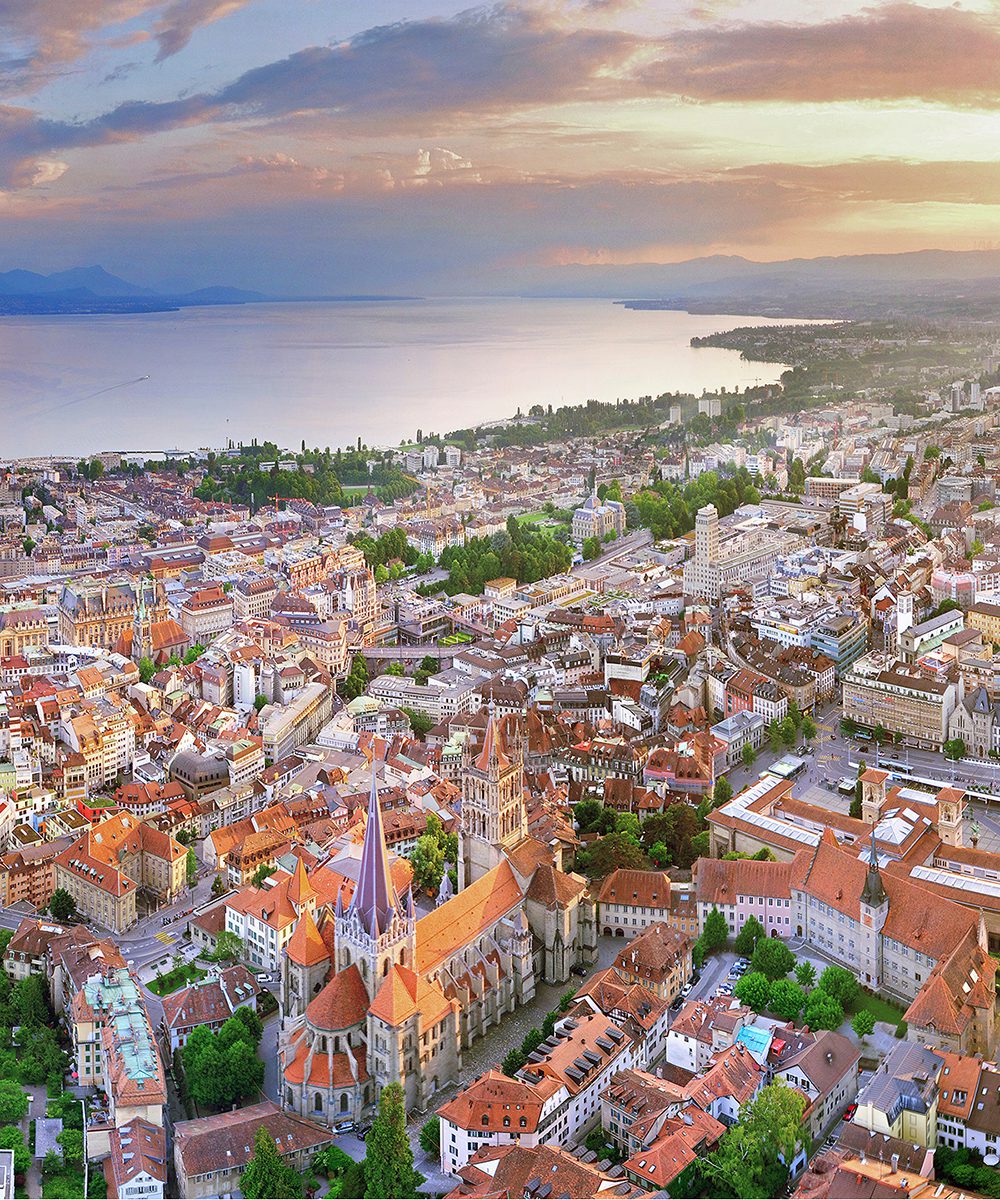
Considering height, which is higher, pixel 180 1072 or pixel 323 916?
pixel 323 916

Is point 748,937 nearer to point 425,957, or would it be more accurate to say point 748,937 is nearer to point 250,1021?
point 425,957

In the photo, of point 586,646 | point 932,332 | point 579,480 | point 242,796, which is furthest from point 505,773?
point 932,332

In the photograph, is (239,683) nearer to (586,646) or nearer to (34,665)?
(34,665)

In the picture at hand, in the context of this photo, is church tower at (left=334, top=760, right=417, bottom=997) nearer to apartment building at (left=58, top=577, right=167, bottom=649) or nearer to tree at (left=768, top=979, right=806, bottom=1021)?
tree at (left=768, top=979, right=806, bottom=1021)

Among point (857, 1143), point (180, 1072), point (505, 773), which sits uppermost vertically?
point (505, 773)

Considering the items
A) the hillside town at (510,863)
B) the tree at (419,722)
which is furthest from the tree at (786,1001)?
the tree at (419,722)

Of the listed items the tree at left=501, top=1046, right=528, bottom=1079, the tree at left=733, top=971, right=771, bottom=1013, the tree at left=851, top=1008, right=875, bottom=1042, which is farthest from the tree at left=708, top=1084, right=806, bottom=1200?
the tree at left=501, top=1046, right=528, bottom=1079

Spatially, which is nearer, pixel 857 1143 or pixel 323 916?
pixel 857 1143

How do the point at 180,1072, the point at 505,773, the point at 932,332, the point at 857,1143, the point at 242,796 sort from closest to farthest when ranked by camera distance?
the point at 857,1143 → the point at 180,1072 → the point at 505,773 → the point at 242,796 → the point at 932,332
